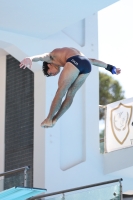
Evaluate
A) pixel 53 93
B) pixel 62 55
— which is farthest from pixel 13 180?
pixel 62 55

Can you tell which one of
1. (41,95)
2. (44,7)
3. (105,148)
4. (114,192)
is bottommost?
(114,192)

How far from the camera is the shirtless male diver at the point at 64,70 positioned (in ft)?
28.6

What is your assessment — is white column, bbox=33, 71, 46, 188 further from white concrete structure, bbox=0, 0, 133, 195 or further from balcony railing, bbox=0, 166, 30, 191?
balcony railing, bbox=0, 166, 30, 191

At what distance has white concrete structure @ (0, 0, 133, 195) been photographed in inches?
497

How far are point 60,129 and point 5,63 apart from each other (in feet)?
6.52

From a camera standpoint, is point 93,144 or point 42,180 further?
point 93,144

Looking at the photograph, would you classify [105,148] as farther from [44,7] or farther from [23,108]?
[44,7]

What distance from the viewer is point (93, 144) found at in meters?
14.4

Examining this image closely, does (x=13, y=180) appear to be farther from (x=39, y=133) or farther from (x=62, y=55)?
(x=62, y=55)

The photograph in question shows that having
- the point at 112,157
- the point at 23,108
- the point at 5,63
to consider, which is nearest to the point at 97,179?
the point at 112,157

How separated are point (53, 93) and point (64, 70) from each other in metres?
5.10

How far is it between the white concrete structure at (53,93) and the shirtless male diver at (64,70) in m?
3.41

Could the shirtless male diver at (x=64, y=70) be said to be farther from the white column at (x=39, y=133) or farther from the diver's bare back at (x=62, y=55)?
the white column at (x=39, y=133)

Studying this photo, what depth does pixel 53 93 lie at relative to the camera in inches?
545
